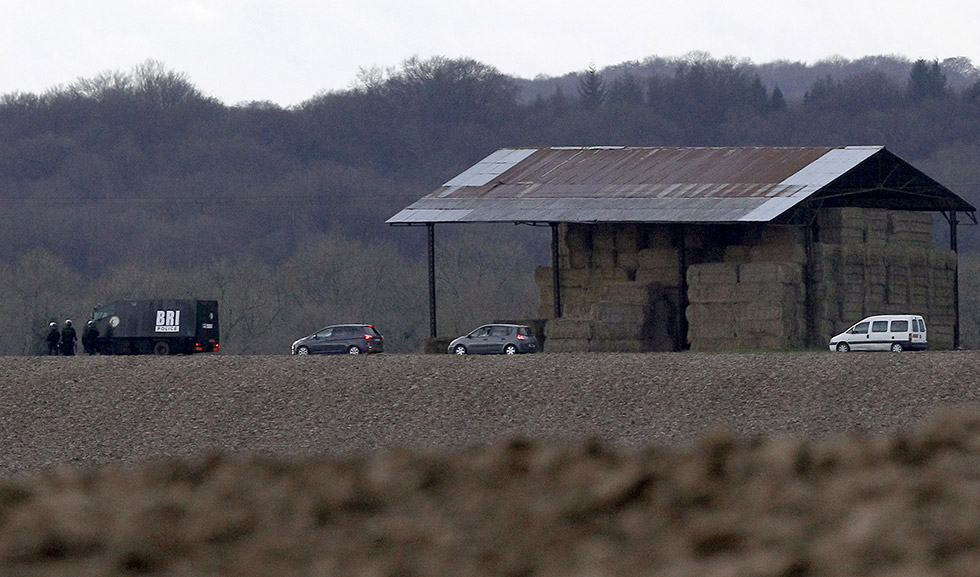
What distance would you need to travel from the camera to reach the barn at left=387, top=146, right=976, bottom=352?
43.0 meters

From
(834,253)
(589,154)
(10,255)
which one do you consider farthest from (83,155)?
(834,253)

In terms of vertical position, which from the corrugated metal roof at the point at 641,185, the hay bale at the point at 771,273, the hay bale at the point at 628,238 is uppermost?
the corrugated metal roof at the point at 641,185

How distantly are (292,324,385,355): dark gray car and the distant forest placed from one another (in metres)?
39.8

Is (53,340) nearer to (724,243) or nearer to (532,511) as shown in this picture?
(724,243)

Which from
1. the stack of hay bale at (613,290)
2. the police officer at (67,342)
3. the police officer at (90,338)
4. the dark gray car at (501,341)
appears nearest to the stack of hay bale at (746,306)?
the stack of hay bale at (613,290)

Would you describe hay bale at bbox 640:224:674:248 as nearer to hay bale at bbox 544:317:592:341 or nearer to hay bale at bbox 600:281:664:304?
hay bale at bbox 600:281:664:304

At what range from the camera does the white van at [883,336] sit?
41906 mm

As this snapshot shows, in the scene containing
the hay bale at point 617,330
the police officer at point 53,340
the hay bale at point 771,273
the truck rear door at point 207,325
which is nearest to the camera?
the hay bale at point 771,273

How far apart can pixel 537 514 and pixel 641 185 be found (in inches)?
1558

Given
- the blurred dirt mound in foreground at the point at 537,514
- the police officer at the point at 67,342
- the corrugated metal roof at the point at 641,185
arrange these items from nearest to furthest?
the blurred dirt mound in foreground at the point at 537,514 < the corrugated metal roof at the point at 641,185 < the police officer at the point at 67,342

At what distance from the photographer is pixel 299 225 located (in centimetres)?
12331

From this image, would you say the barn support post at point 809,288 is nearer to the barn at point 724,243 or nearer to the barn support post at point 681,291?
the barn at point 724,243

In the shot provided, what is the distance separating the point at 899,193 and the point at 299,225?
79778 millimetres

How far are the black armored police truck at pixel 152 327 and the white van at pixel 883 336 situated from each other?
20.6 meters
